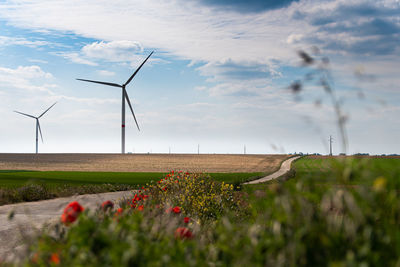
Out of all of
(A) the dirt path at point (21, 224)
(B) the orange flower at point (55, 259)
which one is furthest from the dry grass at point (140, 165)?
(B) the orange flower at point (55, 259)

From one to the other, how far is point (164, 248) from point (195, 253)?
26 cm

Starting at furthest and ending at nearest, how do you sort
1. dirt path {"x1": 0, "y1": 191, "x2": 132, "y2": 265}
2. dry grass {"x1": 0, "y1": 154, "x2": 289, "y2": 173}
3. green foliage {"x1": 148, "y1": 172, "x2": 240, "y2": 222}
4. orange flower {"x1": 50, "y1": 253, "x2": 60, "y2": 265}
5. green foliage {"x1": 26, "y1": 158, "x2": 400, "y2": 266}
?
dry grass {"x1": 0, "y1": 154, "x2": 289, "y2": 173}
green foliage {"x1": 148, "y1": 172, "x2": 240, "y2": 222}
dirt path {"x1": 0, "y1": 191, "x2": 132, "y2": 265}
orange flower {"x1": 50, "y1": 253, "x2": 60, "y2": 265}
green foliage {"x1": 26, "y1": 158, "x2": 400, "y2": 266}

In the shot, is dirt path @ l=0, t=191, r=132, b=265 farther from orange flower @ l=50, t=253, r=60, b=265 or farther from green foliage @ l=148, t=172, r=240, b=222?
orange flower @ l=50, t=253, r=60, b=265

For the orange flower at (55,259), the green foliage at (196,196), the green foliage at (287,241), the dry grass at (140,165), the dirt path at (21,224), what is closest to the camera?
the green foliage at (287,241)

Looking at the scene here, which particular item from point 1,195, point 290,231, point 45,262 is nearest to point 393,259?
point 290,231

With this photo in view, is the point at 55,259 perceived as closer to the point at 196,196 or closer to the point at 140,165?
the point at 196,196

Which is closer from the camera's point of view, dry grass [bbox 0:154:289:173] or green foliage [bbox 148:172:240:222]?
green foliage [bbox 148:172:240:222]

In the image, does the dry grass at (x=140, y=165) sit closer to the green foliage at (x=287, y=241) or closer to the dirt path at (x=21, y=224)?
the dirt path at (x=21, y=224)

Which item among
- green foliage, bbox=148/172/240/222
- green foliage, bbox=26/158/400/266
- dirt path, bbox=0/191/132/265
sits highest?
green foliage, bbox=26/158/400/266

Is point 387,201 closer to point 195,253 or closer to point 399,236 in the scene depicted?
point 399,236

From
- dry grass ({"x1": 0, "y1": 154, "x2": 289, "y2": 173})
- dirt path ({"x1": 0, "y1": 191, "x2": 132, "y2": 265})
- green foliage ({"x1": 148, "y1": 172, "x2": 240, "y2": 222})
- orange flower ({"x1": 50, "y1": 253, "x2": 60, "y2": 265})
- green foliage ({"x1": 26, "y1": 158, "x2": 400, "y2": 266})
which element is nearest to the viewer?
green foliage ({"x1": 26, "y1": 158, "x2": 400, "y2": 266})

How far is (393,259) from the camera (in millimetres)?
2975

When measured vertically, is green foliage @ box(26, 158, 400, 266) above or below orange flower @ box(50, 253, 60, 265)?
above

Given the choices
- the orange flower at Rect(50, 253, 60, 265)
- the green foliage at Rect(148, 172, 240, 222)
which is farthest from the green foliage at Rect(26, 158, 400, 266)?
the green foliage at Rect(148, 172, 240, 222)
